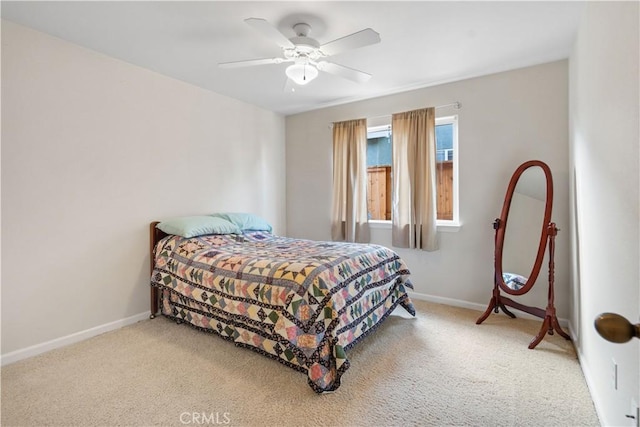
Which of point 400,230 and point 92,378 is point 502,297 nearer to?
point 400,230

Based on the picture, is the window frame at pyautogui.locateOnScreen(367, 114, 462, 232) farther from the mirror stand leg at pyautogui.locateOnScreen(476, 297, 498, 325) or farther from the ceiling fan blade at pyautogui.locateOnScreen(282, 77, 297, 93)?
the ceiling fan blade at pyautogui.locateOnScreen(282, 77, 297, 93)

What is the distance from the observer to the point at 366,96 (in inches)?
146

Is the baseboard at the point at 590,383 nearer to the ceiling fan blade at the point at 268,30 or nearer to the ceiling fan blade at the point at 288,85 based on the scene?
the ceiling fan blade at the point at 268,30

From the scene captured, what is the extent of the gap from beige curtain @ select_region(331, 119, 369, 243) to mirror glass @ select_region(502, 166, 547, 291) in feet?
4.94

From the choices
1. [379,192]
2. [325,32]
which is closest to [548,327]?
[379,192]

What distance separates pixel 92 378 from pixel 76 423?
44 cm

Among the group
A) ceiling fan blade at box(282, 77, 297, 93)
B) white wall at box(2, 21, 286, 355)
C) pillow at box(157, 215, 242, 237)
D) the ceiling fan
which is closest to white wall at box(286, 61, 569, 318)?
ceiling fan blade at box(282, 77, 297, 93)

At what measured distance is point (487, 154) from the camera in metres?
3.03

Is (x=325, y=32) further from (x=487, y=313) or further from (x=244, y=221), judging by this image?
(x=487, y=313)

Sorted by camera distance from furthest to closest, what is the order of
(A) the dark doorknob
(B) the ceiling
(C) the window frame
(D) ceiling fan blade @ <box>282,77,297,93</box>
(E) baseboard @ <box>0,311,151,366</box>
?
(C) the window frame → (D) ceiling fan blade @ <box>282,77,297,93</box> → (E) baseboard @ <box>0,311,151,366</box> → (B) the ceiling → (A) the dark doorknob

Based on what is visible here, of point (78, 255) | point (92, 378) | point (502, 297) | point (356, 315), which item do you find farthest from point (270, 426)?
point (502, 297)

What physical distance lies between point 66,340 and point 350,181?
3.11 meters

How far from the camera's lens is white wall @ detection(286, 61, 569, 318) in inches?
107
